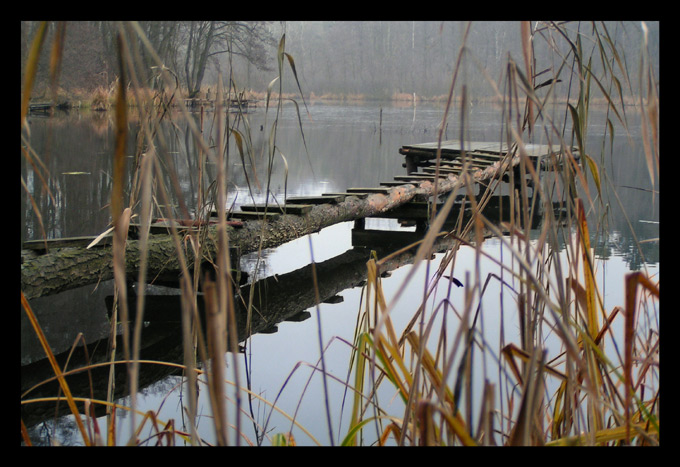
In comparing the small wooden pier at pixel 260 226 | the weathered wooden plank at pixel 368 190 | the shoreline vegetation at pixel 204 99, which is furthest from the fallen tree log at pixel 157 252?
the shoreline vegetation at pixel 204 99

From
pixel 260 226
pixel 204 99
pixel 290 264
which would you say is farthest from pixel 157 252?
pixel 204 99

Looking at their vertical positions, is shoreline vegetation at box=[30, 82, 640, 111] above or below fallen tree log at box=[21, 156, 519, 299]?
above

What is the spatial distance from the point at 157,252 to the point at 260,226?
24.0 inches

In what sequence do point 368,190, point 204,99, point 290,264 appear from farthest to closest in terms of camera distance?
1. point 204,99
2. point 368,190
3. point 290,264

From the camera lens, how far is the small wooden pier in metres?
2.38

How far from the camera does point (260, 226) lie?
11.5ft

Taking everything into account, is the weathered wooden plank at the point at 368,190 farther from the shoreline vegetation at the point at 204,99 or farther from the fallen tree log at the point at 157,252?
the shoreline vegetation at the point at 204,99

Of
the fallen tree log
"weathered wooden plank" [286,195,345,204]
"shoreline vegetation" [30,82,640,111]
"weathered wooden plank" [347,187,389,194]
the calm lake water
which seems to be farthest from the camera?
"weathered wooden plank" [347,187,389,194]

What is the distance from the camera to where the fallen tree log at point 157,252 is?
2568 millimetres

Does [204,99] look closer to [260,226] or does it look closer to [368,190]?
[368,190]

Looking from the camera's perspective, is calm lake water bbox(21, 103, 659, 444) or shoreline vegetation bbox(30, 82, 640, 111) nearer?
shoreline vegetation bbox(30, 82, 640, 111)

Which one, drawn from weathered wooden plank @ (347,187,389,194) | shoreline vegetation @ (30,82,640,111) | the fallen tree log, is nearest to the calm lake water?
shoreline vegetation @ (30,82,640,111)

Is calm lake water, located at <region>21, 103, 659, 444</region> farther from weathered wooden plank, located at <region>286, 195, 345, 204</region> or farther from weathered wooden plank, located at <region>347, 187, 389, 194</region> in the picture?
weathered wooden plank, located at <region>347, 187, 389, 194</region>

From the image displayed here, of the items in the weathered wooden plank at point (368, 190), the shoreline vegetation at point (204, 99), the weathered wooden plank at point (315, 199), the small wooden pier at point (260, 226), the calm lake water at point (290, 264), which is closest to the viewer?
the shoreline vegetation at point (204, 99)
